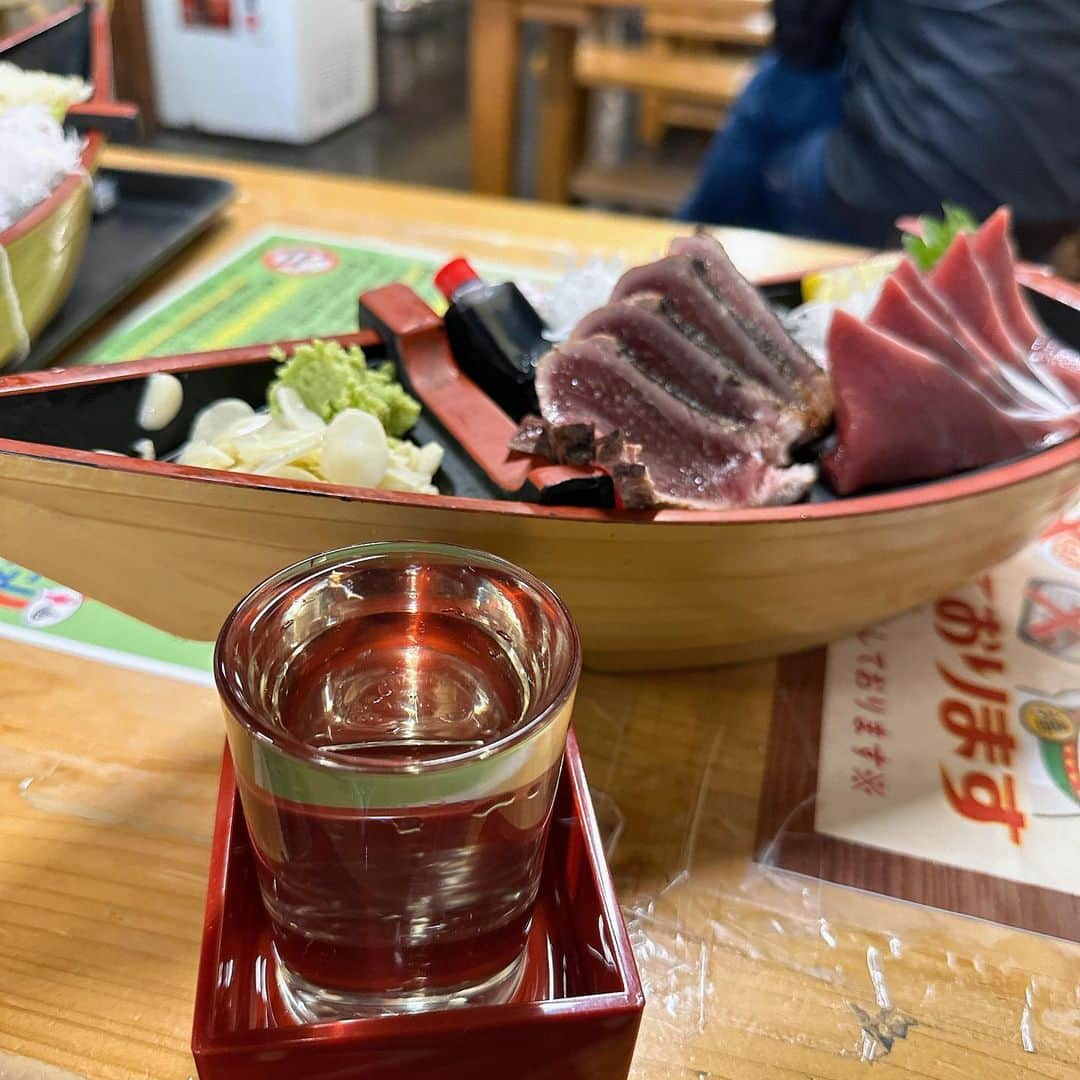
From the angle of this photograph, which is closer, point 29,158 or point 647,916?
point 647,916

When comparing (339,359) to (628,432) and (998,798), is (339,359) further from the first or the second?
(998,798)

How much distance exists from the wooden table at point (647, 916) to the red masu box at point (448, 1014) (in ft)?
0.27

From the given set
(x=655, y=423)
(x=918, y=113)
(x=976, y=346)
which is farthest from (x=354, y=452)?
(x=918, y=113)

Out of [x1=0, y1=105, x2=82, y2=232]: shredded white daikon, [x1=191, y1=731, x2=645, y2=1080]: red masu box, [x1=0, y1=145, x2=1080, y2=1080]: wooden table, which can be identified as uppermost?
[x1=0, y1=105, x2=82, y2=232]: shredded white daikon

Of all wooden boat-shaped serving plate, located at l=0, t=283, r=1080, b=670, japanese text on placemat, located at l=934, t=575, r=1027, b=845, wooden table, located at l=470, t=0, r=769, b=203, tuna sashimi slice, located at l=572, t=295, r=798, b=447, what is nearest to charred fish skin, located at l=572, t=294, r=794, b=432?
tuna sashimi slice, located at l=572, t=295, r=798, b=447

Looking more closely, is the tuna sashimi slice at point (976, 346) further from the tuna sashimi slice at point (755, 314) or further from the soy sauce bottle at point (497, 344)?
the soy sauce bottle at point (497, 344)

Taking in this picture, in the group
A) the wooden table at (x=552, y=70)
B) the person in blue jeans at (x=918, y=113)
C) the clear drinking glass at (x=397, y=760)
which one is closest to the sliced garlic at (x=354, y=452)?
the clear drinking glass at (x=397, y=760)

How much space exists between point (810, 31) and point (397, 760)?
182 centimetres

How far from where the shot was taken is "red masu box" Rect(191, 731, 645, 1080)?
0.40 meters

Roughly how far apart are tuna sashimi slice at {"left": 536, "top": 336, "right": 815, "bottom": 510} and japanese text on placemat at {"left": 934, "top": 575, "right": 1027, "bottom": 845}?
0.21 metres

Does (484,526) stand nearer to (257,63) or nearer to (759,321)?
(759,321)

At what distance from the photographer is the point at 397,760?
399 millimetres

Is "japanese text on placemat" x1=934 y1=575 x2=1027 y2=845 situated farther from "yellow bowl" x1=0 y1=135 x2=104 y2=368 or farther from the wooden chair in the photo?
the wooden chair

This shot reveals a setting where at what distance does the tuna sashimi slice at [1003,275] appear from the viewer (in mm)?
937
